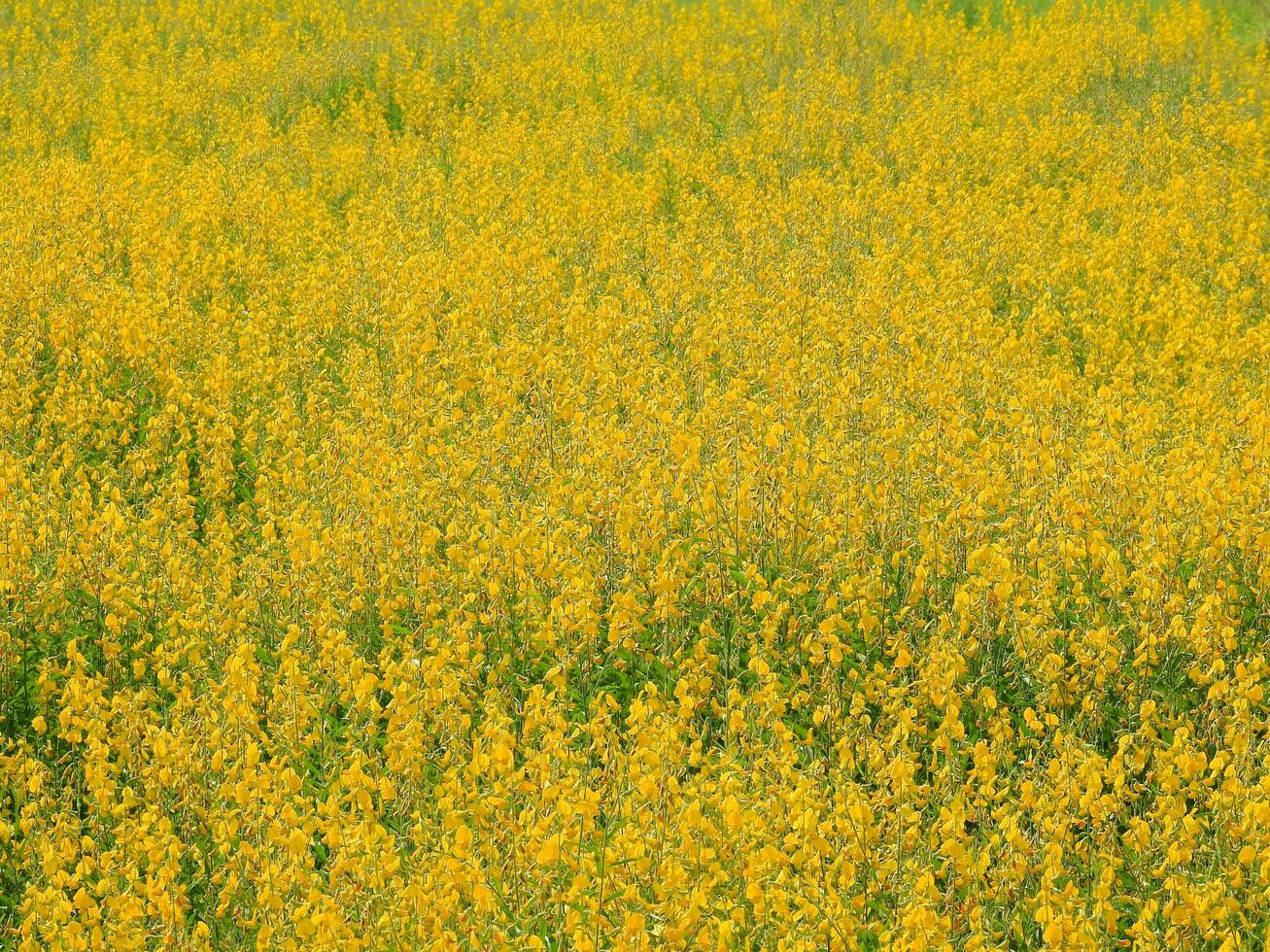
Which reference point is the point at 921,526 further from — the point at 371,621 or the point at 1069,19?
the point at 1069,19

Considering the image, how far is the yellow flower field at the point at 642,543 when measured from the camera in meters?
3.23

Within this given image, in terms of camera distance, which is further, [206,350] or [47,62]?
[47,62]

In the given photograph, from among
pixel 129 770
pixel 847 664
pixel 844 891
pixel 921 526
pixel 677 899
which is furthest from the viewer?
pixel 921 526

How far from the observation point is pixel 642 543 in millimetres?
4703

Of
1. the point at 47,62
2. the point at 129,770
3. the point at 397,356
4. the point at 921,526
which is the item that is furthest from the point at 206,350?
the point at 47,62

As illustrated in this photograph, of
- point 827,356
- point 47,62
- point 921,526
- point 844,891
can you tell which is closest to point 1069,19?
point 827,356

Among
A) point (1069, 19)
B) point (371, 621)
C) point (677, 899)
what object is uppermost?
point (1069, 19)

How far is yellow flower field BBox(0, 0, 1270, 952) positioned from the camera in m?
3.23

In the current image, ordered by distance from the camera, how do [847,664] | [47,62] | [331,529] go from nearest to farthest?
1. [847,664]
2. [331,529]
3. [47,62]

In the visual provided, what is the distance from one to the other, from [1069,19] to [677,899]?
13510 mm

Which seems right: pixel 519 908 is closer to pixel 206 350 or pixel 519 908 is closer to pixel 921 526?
pixel 921 526

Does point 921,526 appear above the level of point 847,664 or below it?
above

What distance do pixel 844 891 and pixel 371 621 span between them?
2.13 metres

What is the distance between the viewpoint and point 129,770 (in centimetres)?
392
